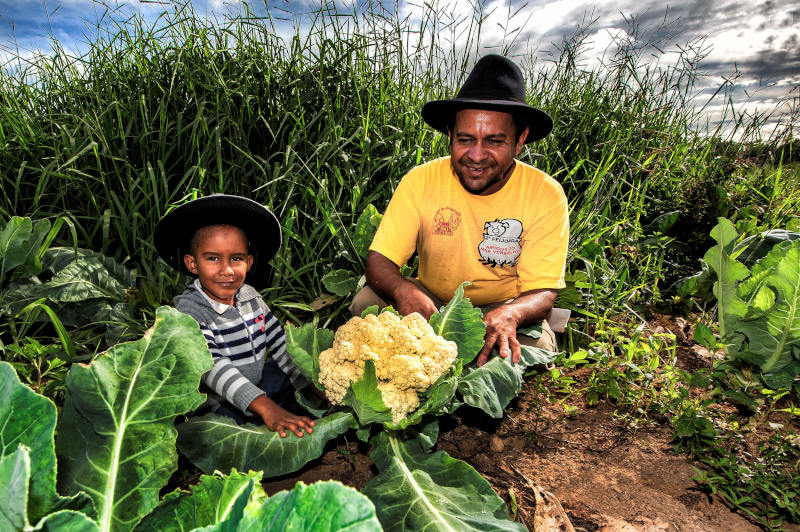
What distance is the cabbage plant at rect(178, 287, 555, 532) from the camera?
153 cm

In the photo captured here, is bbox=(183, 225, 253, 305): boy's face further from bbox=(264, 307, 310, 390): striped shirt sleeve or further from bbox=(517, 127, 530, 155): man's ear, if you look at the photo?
bbox=(517, 127, 530, 155): man's ear

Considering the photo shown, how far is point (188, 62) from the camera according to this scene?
12.1 ft

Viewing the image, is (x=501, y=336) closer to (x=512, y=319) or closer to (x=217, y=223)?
(x=512, y=319)

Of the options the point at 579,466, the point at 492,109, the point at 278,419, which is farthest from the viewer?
the point at 492,109

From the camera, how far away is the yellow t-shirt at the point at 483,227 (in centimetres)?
256

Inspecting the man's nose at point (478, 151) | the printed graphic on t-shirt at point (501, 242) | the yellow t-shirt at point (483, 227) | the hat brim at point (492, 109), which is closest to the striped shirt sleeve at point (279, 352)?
the yellow t-shirt at point (483, 227)

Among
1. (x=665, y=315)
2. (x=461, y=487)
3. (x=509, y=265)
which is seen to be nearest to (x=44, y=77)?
(x=509, y=265)

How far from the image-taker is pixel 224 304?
2.04 metres

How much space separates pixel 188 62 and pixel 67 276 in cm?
192

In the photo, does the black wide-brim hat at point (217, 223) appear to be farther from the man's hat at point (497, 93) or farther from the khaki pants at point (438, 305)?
the man's hat at point (497, 93)

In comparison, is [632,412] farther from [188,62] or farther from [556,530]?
[188,62]

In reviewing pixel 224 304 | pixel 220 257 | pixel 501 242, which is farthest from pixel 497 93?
pixel 224 304

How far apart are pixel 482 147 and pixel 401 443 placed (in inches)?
57.9

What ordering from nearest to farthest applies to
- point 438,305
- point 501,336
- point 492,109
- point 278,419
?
1. point 278,419
2. point 501,336
3. point 492,109
4. point 438,305
